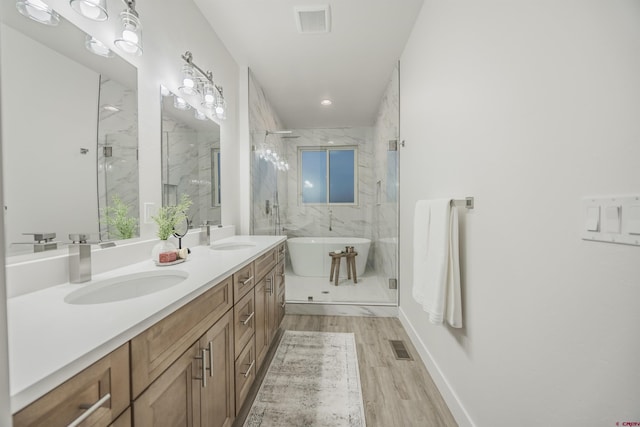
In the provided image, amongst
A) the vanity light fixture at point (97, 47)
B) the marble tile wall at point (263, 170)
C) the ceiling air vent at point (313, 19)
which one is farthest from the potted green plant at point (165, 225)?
the ceiling air vent at point (313, 19)

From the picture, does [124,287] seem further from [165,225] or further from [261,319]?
[261,319]

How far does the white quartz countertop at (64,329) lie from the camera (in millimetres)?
462

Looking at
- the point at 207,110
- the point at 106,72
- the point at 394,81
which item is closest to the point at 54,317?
the point at 106,72

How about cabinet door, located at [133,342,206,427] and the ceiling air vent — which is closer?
cabinet door, located at [133,342,206,427]

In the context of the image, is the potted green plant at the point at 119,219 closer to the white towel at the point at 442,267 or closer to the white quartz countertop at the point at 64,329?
the white quartz countertop at the point at 64,329

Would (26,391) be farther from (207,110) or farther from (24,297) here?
(207,110)

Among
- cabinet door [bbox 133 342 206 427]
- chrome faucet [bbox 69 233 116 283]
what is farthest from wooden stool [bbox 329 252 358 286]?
chrome faucet [bbox 69 233 116 283]

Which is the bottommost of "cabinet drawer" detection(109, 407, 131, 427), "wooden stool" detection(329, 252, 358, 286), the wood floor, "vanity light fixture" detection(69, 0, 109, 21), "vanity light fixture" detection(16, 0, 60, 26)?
the wood floor

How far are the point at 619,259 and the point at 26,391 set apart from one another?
1.21 metres

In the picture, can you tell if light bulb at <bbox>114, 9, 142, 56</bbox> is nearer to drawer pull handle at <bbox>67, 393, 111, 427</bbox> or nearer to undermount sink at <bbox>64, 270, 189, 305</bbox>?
undermount sink at <bbox>64, 270, 189, 305</bbox>

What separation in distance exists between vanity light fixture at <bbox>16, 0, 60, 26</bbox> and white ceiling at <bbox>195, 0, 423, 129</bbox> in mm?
1219

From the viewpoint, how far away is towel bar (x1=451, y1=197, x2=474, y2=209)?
130cm

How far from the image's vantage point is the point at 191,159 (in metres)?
1.96

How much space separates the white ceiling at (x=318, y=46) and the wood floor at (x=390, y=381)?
2.61 m
